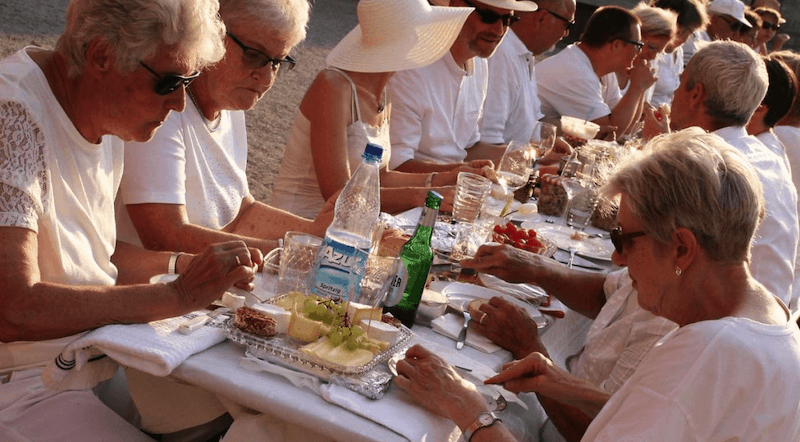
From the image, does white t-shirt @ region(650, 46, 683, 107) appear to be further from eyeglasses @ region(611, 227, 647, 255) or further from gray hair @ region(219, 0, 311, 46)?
eyeglasses @ region(611, 227, 647, 255)

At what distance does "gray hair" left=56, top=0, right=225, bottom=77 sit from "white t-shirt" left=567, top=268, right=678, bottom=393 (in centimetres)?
160

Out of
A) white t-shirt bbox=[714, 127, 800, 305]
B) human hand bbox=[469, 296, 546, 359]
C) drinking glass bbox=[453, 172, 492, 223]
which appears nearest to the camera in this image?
human hand bbox=[469, 296, 546, 359]

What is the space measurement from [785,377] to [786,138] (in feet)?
13.3

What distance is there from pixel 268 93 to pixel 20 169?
7379 mm

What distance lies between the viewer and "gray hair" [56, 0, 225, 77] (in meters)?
1.94

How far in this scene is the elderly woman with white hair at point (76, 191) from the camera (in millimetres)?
1823

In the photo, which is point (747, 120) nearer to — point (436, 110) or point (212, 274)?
point (436, 110)

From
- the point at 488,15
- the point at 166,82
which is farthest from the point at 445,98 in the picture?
the point at 166,82

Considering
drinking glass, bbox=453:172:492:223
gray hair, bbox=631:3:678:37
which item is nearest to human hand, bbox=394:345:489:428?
drinking glass, bbox=453:172:492:223

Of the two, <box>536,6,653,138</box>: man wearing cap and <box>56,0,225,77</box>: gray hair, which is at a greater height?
<box>536,6,653,138</box>: man wearing cap

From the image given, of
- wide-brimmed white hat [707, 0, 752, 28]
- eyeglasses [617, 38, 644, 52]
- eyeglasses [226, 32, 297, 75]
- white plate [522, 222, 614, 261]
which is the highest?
wide-brimmed white hat [707, 0, 752, 28]

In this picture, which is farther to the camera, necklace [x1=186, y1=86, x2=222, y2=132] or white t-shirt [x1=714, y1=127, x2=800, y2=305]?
white t-shirt [x1=714, y1=127, x2=800, y2=305]

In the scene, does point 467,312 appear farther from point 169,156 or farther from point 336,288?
point 169,156

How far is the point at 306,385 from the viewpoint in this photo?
177 centimetres
